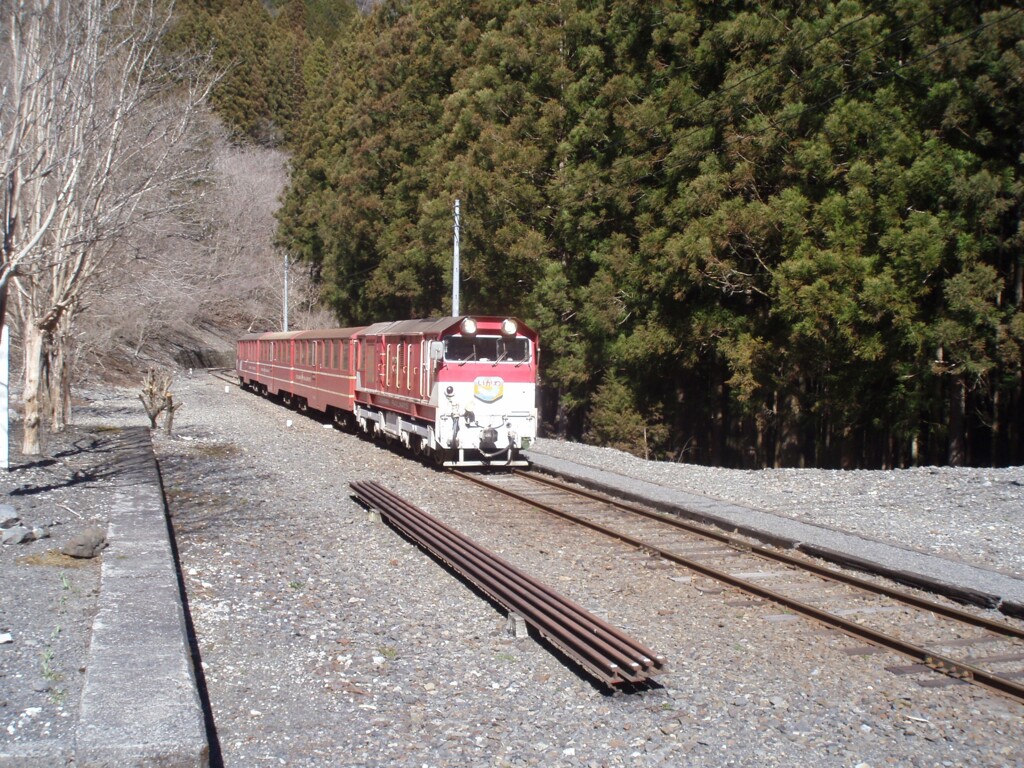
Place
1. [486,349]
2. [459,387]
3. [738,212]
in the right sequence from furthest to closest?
[738,212]
[486,349]
[459,387]

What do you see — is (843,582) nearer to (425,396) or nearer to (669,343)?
(425,396)

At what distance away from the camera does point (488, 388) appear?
15773mm

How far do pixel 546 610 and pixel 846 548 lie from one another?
4130mm

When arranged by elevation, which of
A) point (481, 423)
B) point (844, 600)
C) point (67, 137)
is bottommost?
point (844, 600)

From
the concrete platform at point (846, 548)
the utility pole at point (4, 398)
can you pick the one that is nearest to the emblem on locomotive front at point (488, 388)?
the concrete platform at point (846, 548)

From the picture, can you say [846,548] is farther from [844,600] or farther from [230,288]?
[230,288]

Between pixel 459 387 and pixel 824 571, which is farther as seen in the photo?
pixel 459 387

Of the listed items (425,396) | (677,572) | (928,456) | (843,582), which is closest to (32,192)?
(425,396)

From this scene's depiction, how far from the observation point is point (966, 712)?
5371mm

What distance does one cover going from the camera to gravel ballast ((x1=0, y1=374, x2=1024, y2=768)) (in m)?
4.90

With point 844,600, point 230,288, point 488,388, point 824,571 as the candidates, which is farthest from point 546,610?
point 230,288

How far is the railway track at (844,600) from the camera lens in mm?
6180

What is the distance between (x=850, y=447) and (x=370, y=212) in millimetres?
19137

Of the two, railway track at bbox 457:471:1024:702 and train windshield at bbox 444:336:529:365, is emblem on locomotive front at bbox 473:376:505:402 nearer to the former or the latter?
train windshield at bbox 444:336:529:365
